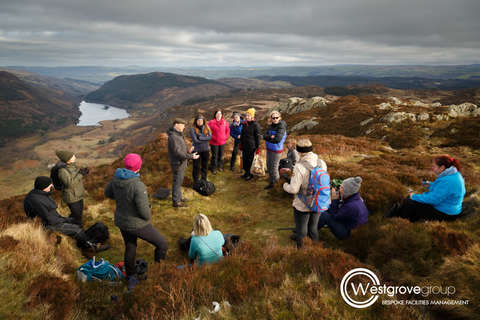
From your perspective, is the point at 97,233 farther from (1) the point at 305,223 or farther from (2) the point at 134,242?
(1) the point at 305,223

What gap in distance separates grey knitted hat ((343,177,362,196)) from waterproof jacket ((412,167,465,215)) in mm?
1490

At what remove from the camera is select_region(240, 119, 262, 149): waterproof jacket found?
857 cm

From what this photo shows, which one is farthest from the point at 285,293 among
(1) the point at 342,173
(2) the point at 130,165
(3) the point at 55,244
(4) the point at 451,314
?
(1) the point at 342,173

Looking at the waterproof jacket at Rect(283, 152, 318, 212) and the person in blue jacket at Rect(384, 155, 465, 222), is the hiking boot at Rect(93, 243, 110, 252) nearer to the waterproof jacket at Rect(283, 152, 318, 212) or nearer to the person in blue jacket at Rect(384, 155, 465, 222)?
the waterproof jacket at Rect(283, 152, 318, 212)

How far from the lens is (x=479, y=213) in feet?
15.1

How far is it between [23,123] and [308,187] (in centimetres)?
26007

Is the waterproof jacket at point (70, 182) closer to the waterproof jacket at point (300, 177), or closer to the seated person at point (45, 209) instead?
the seated person at point (45, 209)

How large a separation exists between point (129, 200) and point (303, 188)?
11.0 ft

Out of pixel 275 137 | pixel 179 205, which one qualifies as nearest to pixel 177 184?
pixel 179 205

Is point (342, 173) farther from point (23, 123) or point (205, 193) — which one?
point (23, 123)

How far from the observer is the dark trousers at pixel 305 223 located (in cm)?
475

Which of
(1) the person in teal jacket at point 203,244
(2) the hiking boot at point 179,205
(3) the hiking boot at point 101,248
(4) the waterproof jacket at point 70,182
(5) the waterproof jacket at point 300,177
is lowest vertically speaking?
(3) the hiking boot at point 101,248

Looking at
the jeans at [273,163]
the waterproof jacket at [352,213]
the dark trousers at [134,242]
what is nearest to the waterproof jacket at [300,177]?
the waterproof jacket at [352,213]

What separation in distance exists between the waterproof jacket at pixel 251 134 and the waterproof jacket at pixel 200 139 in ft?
4.99
